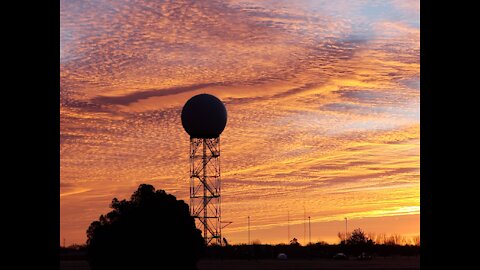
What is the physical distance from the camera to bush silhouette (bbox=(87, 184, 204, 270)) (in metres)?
47.3

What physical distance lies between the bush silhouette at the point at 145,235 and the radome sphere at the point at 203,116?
79.8ft

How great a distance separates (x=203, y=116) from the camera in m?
73.5

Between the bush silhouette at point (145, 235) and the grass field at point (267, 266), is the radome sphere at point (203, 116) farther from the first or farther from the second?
the bush silhouette at point (145, 235)

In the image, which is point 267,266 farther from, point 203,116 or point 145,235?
point 145,235

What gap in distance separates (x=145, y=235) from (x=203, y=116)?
27.6 meters

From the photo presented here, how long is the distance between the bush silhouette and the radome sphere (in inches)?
958

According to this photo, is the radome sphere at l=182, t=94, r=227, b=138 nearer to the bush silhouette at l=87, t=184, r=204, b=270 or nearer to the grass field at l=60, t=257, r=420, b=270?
the grass field at l=60, t=257, r=420, b=270

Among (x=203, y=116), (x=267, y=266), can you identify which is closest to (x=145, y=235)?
(x=203, y=116)

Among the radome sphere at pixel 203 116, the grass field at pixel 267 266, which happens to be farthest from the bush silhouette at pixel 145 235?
the grass field at pixel 267 266

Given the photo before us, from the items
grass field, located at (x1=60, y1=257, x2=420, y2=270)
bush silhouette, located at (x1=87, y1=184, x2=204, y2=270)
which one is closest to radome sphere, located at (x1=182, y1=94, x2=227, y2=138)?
grass field, located at (x1=60, y1=257, x2=420, y2=270)

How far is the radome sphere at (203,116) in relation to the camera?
73.6m
